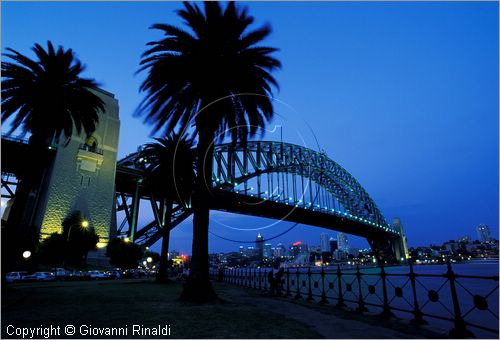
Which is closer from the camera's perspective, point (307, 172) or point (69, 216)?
point (69, 216)

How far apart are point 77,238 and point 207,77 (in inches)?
1680

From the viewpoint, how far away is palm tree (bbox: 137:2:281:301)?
52.9ft

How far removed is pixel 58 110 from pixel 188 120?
33.1 ft

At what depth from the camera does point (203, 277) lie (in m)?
14.8

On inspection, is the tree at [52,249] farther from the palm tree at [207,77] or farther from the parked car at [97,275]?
the palm tree at [207,77]

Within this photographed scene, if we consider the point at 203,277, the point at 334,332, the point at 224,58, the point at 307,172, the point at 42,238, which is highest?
the point at 307,172

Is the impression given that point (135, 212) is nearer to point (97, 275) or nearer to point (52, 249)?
point (52, 249)

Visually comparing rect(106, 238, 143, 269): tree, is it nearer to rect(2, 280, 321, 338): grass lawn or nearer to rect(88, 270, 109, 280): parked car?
rect(88, 270, 109, 280): parked car

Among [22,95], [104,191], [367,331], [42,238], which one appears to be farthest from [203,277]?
[104,191]

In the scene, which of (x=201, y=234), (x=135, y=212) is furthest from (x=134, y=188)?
(x=201, y=234)

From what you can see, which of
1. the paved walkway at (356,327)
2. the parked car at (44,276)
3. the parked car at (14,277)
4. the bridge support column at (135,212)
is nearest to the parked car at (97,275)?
the parked car at (44,276)

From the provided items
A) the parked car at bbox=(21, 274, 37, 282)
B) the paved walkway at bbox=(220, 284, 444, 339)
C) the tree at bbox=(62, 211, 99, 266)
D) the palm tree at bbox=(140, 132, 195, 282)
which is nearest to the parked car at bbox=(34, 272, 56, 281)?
the parked car at bbox=(21, 274, 37, 282)

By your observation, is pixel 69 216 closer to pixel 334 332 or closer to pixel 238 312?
pixel 238 312

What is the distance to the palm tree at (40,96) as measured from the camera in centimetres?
2069
